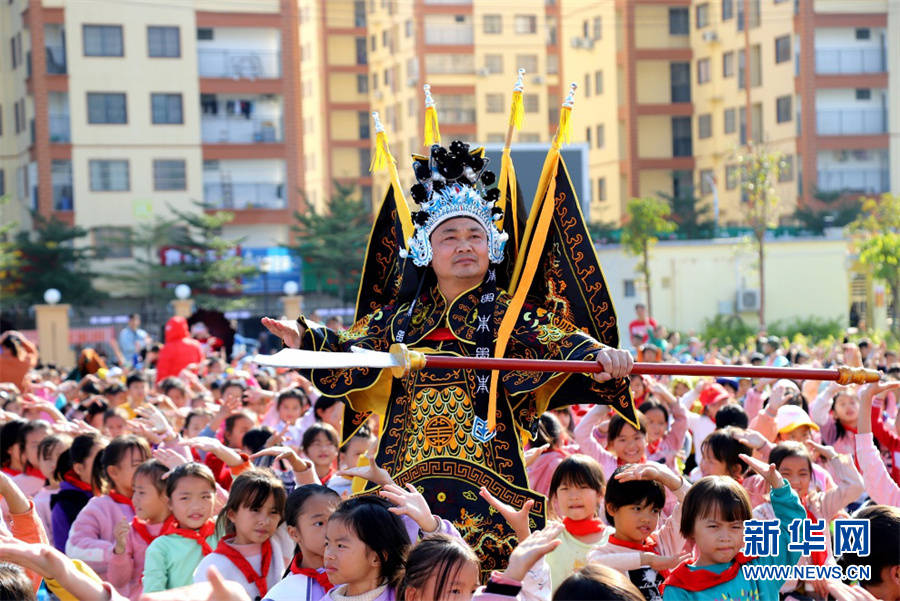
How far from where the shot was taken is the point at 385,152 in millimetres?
5910

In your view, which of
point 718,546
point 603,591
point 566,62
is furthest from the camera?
point 566,62

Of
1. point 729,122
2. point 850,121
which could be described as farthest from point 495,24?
point 850,121

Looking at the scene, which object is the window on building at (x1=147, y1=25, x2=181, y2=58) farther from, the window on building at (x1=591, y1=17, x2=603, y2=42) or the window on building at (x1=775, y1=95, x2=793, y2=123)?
the window on building at (x1=775, y1=95, x2=793, y2=123)

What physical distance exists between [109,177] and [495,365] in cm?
3170

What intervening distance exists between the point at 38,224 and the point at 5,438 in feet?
89.0

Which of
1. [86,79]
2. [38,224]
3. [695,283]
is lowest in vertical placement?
[695,283]

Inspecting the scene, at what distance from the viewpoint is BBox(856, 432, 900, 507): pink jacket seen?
5080 mm

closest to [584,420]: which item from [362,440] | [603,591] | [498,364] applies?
[362,440]

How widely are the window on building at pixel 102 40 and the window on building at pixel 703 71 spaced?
18217 mm

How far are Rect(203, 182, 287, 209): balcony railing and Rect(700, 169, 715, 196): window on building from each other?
13.6 meters

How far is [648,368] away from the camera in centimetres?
452

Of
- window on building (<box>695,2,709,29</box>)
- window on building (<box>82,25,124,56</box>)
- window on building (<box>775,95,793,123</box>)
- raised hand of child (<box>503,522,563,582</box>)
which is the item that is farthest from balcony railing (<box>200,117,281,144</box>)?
raised hand of child (<box>503,522,563,582</box>)

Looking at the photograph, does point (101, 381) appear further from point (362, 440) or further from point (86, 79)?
point (86, 79)

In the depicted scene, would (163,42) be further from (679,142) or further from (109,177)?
(679,142)
